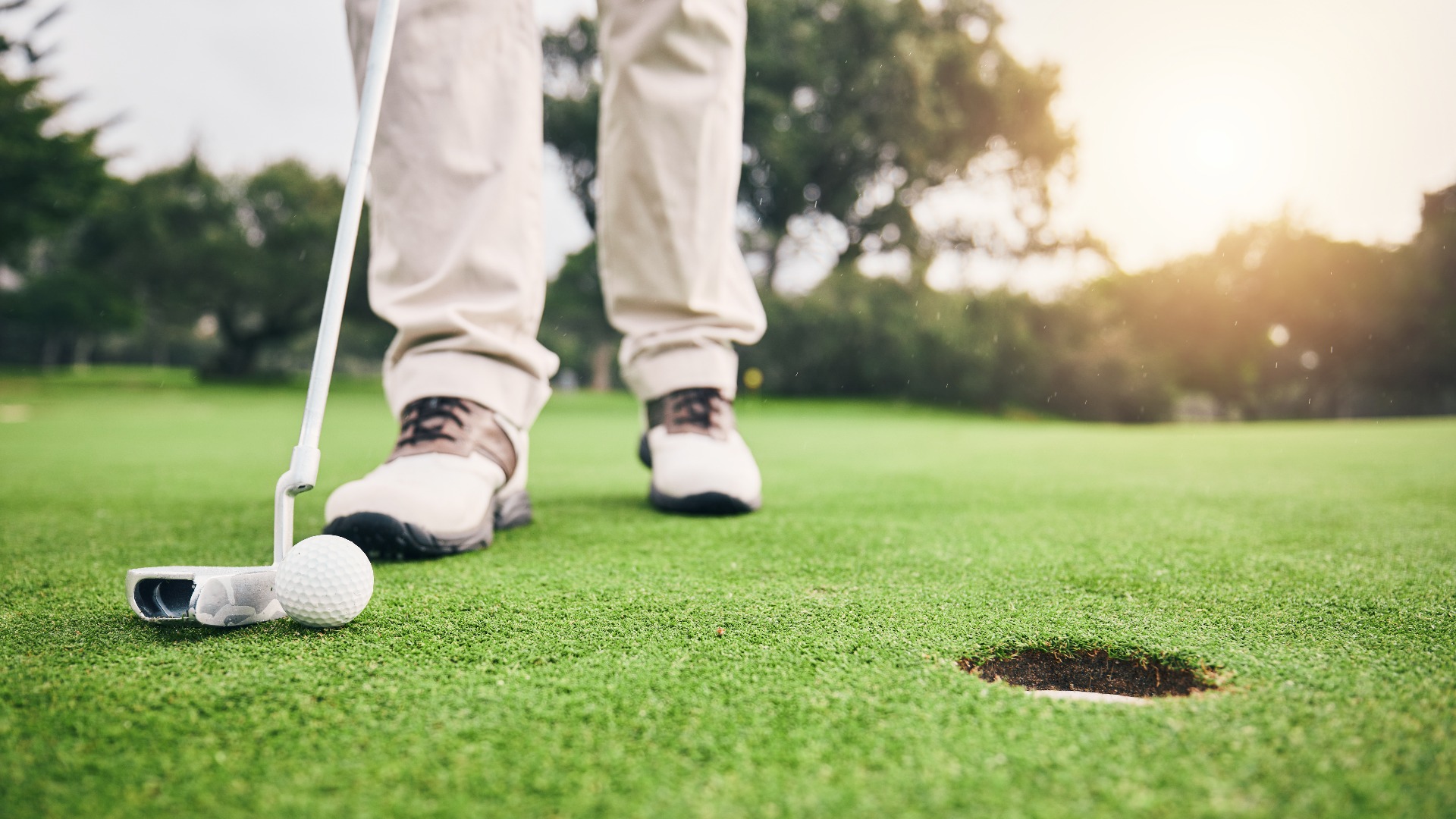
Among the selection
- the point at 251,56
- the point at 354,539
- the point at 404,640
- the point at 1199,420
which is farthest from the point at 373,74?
the point at 1199,420

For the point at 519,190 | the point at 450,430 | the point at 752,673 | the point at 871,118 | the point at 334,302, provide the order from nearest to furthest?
the point at 752,673 < the point at 334,302 < the point at 450,430 < the point at 519,190 < the point at 871,118

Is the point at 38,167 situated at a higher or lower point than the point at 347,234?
higher

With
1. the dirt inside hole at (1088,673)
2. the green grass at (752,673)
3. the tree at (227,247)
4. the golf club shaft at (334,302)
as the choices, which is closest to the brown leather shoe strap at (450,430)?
the green grass at (752,673)

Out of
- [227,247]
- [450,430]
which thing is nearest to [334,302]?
[450,430]

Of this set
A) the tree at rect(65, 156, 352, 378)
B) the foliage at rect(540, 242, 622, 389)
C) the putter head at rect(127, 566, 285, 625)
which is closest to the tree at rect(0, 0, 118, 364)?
the tree at rect(65, 156, 352, 378)

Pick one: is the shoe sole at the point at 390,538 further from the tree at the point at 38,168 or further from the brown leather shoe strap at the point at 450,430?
the tree at the point at 38,168

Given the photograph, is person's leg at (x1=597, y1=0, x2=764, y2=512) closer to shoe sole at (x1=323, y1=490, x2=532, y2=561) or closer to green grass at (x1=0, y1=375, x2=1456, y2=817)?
green grass at (x1=0, y1=375, x2=1456, y2=817)

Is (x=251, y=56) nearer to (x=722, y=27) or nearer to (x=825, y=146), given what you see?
(x=825, y=146)

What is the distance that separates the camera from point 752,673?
73cm

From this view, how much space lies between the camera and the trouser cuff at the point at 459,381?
4.70ft

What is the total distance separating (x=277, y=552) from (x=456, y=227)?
744mm

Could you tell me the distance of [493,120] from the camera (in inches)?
58.4

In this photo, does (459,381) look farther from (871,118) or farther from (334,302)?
(871,118)

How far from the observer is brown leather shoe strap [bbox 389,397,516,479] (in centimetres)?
137
